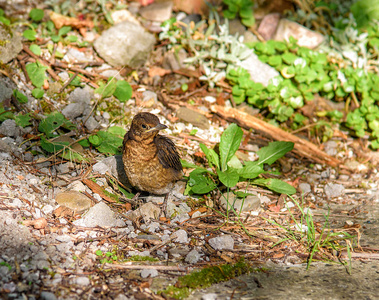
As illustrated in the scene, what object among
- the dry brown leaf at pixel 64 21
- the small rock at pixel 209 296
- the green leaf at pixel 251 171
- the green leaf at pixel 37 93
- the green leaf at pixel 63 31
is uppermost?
the dry brown leaf at pixel 64 21

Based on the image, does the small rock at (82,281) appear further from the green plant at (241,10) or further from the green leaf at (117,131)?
the green plant at (241,10)

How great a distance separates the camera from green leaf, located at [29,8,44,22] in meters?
6.39

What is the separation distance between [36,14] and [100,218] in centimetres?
407

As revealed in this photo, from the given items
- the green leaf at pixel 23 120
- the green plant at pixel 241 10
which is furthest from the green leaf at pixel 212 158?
the green plant at pixel 241 10

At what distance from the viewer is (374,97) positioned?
6.71 meters

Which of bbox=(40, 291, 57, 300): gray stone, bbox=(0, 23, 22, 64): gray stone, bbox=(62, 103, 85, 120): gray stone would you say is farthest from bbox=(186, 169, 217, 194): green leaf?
bbox=(0, 23, 22, 64): gray stone

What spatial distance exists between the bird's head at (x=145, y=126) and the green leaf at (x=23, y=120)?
1495 millimetres

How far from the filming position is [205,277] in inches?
136

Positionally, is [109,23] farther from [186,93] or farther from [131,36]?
[186,93]

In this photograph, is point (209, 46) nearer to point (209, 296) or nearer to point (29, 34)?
point (29, 34)

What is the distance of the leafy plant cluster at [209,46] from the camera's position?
6.60 m

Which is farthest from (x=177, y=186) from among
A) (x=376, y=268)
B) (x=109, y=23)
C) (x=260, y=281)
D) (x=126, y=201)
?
(x=109, y=23)

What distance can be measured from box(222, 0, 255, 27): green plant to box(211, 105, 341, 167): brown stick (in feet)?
6.04

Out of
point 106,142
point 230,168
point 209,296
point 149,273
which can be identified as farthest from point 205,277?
point 106,142
